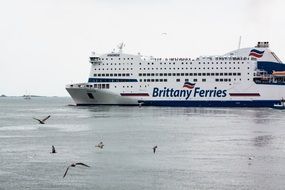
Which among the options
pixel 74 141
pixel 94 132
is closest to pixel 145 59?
pixel 94 132

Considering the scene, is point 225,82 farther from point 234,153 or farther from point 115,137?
point 234,153

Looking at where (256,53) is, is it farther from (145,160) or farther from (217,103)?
(145,160)

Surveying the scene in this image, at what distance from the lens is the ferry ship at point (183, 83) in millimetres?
85312

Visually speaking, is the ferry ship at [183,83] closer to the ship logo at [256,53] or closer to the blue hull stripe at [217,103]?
the blue hull stripe at [217,103]

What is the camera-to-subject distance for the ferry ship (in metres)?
85.3

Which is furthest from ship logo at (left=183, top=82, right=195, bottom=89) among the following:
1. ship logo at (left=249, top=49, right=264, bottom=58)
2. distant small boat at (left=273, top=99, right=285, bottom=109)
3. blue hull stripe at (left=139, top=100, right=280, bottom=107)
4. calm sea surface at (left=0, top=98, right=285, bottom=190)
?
calm sea surface at (left=0, top=98, right=285, bottom=190)

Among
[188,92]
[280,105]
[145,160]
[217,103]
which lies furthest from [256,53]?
[145,160]

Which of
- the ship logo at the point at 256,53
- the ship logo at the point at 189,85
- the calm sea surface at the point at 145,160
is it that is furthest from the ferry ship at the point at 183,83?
the calm sea surface at the point at 145,160

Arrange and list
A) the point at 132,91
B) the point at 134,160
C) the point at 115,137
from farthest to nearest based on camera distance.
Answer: the point at 132,91 < the point at 115,137 < the point at 134,160

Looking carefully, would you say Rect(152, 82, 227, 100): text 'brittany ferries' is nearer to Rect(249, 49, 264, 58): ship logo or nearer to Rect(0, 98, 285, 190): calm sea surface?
Rect(249, 49, 264, 58): ship logo

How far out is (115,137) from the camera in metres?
40.5

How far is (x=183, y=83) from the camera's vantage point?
85750mm

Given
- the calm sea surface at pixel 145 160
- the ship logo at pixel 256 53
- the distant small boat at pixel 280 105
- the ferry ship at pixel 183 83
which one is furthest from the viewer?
the ship logo at pixel 256 53

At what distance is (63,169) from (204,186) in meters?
7.26
